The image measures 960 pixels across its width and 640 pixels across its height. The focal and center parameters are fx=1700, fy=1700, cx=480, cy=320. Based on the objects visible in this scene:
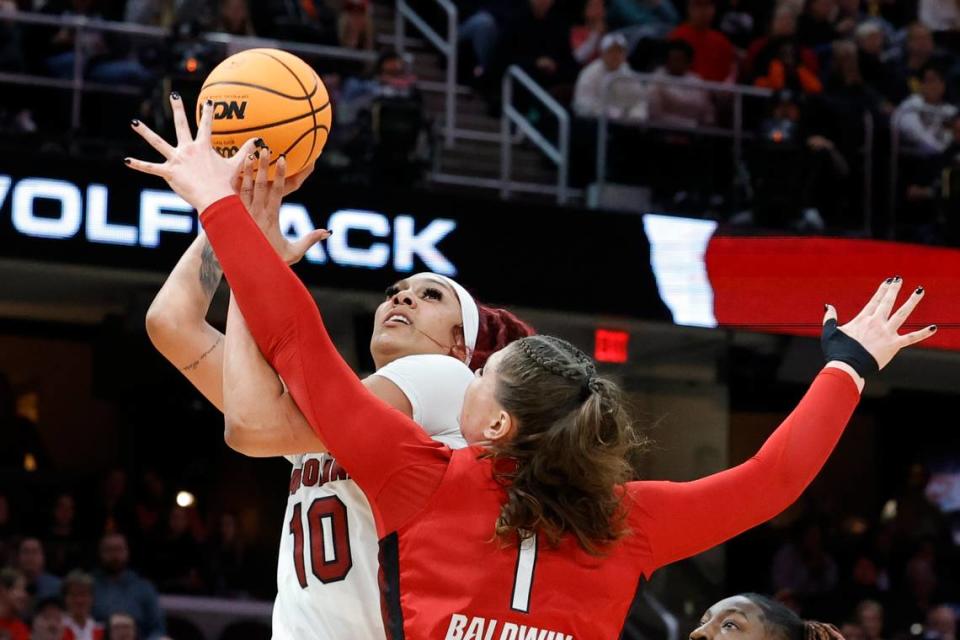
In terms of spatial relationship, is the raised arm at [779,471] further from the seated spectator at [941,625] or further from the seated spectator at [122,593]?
the seated spectator at [941,625]

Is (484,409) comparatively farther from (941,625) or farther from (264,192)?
(941,625)

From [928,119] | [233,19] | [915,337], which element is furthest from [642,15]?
[915,337]

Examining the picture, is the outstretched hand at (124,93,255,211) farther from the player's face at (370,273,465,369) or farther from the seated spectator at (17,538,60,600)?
the seated spectator at (17,538,60,600)

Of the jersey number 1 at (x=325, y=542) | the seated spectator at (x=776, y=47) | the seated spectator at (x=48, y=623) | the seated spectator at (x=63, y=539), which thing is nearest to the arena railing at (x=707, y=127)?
the seated spectator at (x=776, y=47)

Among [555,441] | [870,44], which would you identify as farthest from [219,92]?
[870,44]

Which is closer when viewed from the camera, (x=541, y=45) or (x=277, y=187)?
(x=277, y=187)

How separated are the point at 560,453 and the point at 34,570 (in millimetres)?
7931

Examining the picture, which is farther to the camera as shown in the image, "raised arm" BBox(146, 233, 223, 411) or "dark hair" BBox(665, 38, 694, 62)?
"dark hair" BBox(665, 38, 694, 62)

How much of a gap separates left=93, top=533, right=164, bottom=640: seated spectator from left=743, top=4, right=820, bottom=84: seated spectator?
6049 mm

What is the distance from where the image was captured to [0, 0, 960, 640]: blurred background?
10586 millimetres

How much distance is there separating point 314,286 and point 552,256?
62.6 inches

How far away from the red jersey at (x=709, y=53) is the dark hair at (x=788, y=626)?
9.53m

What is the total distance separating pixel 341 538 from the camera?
3.37 meters

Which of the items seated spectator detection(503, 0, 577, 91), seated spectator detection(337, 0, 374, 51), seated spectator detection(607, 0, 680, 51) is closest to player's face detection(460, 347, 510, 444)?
seated spectator detection(337, 0, 374, 51)
